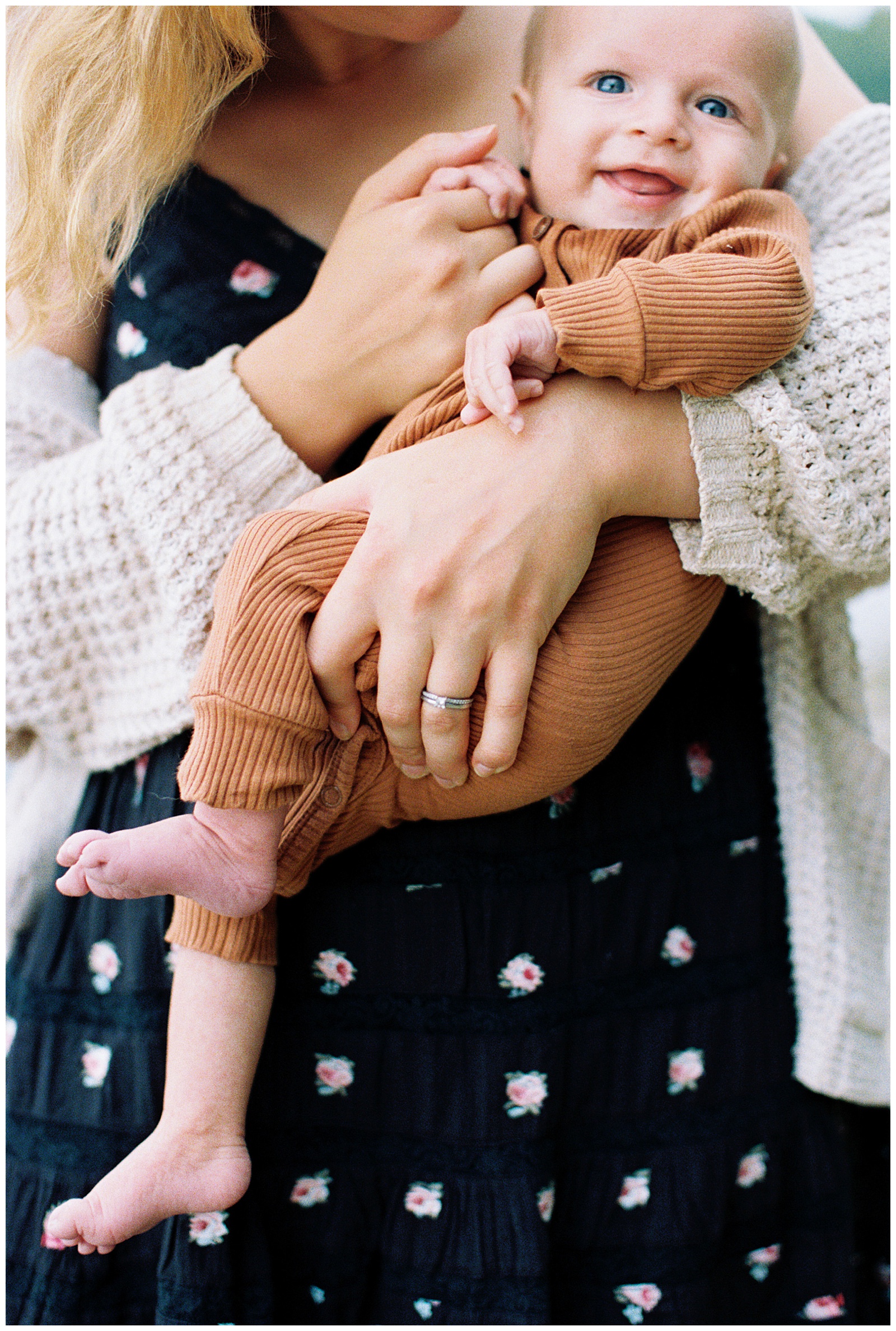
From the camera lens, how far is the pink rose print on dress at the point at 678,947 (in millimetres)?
987

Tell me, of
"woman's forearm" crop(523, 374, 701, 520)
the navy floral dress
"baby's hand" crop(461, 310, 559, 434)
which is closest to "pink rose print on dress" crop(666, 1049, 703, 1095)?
the navy floral dress

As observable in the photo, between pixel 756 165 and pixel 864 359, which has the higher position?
pixel 756 165

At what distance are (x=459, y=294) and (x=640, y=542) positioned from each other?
0.29 m

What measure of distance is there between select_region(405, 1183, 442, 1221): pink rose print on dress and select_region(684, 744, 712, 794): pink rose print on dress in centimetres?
48

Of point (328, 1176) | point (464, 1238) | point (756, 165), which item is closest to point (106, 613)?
point (328, 1176)

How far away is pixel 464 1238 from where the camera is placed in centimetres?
89

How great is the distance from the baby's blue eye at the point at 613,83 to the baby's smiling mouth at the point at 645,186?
0.08 meters

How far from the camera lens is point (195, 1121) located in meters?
0.78

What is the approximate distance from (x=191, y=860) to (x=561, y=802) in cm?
38

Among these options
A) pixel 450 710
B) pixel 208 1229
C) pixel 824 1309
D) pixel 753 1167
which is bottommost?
pixel 824 1309

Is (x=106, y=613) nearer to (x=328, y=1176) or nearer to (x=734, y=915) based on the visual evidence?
(x=328, y=1176)

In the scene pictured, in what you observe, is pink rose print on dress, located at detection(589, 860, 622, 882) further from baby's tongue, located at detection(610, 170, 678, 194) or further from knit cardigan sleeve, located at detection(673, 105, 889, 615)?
baby's tongue, located at detection(610, 170, 678, 194)

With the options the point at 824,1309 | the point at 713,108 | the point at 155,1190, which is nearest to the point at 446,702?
the point at 155,1190

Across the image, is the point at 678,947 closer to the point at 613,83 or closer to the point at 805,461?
the point at 805,461
